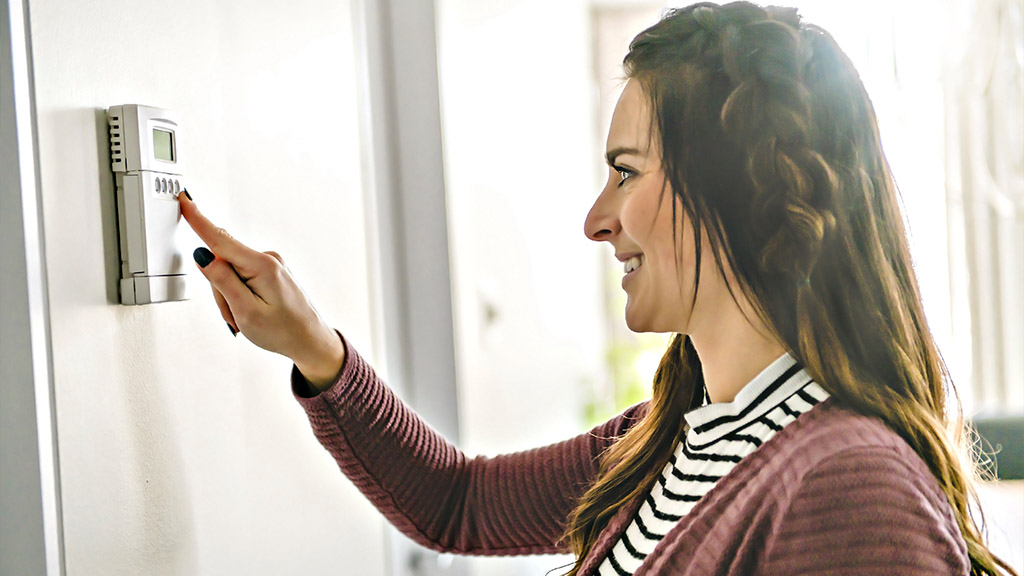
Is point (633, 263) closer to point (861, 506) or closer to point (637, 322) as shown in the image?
point (637, 322)

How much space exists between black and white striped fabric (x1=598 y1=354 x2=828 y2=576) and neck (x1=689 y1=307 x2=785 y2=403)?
0.01 m

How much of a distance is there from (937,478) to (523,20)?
1.53 metres

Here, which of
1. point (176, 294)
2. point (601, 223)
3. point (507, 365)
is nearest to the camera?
point (176, 294)

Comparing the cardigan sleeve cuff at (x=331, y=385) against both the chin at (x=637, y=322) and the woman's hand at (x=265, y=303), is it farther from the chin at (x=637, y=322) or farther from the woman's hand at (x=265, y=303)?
the chin at (x=637, y=322)

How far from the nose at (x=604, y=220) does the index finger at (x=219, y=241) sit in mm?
291

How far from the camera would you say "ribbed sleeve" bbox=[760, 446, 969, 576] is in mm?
510

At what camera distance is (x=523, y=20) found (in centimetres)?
188

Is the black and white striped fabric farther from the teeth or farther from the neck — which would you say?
the teeth

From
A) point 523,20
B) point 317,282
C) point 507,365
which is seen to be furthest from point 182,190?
point 523,20

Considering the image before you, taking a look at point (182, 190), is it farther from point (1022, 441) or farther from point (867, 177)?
point (1022, 441)

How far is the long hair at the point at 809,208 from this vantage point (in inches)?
24.1

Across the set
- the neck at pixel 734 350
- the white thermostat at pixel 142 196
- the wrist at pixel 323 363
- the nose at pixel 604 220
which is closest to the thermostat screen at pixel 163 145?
the white thermostat at pixel 142 196

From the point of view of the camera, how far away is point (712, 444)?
Answer: 0.71 meters

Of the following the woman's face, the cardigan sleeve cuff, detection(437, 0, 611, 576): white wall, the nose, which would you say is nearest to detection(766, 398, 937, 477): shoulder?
the woman's face
